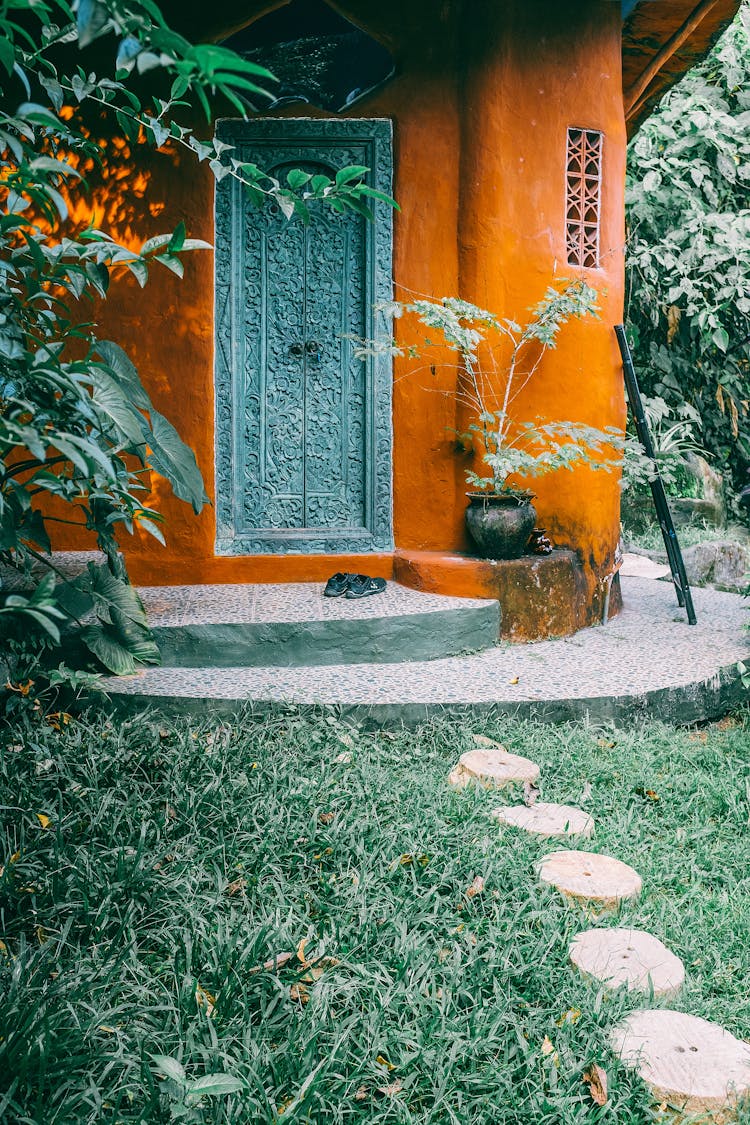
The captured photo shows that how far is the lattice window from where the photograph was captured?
5.43 m

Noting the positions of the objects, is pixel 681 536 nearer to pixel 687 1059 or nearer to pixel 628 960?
pixel 628 960

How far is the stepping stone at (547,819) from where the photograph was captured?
3.05m

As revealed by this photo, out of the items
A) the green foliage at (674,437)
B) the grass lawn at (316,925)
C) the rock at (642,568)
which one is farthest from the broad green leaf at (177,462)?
the green foliage at (674,437)

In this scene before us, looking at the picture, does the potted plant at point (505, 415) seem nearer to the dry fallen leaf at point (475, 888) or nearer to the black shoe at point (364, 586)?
the black shoe at point (364, 586)

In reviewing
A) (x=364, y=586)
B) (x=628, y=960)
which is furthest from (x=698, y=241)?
(x=628, y=960)

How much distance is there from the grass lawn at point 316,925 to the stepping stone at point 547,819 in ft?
0.21

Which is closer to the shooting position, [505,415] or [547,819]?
[547,819]

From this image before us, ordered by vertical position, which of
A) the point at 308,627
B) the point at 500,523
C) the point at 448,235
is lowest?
the point at 308,627

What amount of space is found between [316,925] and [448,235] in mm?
4058

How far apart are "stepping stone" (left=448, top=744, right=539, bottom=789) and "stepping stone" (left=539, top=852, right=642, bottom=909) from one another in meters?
0.51

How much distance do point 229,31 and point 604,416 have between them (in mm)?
2909

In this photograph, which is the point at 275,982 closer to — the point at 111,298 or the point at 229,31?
the point at 111,298

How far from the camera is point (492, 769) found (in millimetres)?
3404

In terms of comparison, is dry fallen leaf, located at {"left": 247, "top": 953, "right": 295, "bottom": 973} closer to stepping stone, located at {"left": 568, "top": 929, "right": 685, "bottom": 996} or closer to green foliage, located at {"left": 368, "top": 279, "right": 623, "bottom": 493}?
stepping stone, located at {"left": 568, "top": 929, "right": 685, "bottom": 996}
